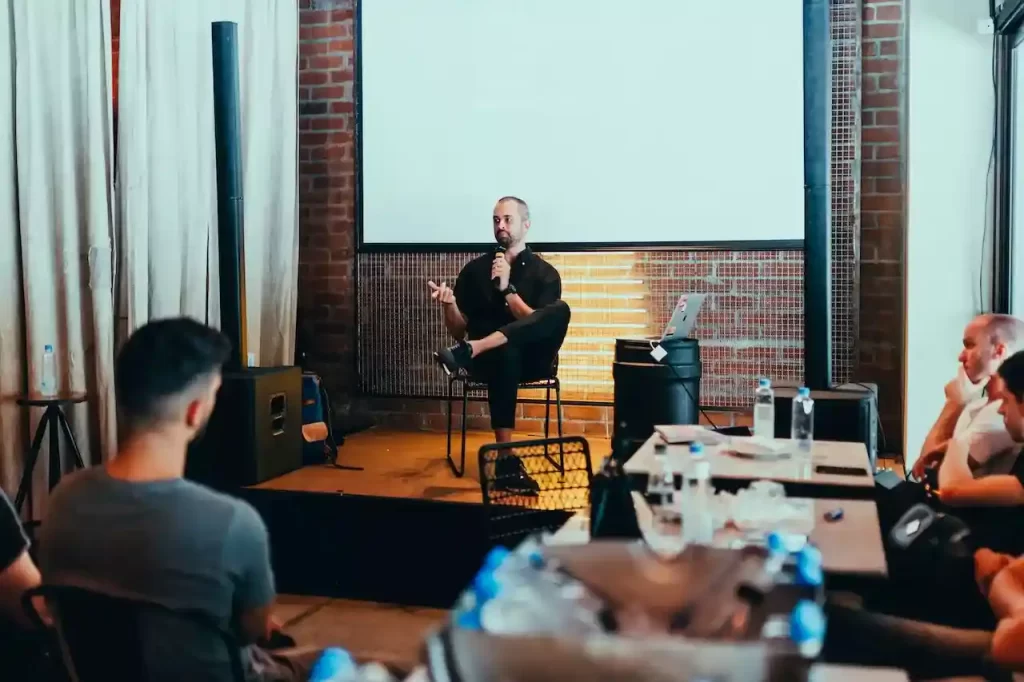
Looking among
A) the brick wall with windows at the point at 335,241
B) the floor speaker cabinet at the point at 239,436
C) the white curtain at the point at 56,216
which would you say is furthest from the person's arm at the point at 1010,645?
the white curtain at the point at 56,216

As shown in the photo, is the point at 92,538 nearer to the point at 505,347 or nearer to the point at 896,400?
the point at 505,347

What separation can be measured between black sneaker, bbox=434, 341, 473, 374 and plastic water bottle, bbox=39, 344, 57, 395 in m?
1.48

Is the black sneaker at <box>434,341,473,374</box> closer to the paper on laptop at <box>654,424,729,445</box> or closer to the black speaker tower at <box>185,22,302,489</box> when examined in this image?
the black speaker tower at <box>185,22,302,489</box>

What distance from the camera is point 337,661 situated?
1.12 metres

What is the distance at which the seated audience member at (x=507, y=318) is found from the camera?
423 centimetres

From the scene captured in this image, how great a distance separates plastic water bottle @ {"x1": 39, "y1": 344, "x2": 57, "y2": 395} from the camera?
3.86m

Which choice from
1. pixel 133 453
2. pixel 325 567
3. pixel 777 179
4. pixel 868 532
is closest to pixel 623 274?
pixel 777 179

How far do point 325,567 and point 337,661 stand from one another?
2.76 meters

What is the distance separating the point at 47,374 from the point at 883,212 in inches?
143

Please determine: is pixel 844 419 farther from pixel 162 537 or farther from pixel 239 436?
pixel 162 537

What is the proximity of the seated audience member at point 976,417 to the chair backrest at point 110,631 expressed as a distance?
1916 millimetres

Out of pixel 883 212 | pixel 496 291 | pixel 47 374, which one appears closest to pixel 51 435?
pixel 47 374

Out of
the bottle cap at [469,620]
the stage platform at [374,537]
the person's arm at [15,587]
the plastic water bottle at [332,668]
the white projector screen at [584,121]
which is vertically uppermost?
the white projector screen at [584,121]

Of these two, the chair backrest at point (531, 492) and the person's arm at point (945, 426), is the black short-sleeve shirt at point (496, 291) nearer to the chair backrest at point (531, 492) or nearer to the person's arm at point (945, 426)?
the chair backrest at point (531, 492)
